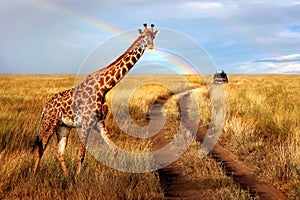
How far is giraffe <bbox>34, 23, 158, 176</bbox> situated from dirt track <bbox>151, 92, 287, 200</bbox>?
1.08 m

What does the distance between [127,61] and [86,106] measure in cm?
109

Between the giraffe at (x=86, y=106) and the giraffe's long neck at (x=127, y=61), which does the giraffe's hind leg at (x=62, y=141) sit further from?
the giraffe's long neck at (x=127, y=61)

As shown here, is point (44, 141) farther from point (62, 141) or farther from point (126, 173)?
point (126, 173)

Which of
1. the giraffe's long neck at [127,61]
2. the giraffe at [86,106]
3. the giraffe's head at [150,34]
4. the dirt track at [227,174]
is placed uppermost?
the giraffe's head at [150,34]

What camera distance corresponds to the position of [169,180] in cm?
643

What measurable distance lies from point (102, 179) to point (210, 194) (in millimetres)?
1455

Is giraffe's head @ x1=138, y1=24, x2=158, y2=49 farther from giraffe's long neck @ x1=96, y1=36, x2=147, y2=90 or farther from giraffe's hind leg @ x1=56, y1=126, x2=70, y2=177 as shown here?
giraffe's hind leg @ x1=56, y1=126, x2=70, y2=177

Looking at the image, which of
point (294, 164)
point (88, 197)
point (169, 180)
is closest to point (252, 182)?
point (294, 164)

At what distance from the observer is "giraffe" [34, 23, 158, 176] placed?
232 inches

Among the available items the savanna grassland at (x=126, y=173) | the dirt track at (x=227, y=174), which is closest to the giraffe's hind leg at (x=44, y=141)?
the savanna grassland at (x=126, y=173)

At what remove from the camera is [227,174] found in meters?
6.54

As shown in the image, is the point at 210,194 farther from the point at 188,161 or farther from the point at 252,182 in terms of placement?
the point at 188,161

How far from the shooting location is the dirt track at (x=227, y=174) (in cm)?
557

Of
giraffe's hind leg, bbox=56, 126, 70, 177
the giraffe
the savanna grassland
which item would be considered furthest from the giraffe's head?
the savanna grassland
